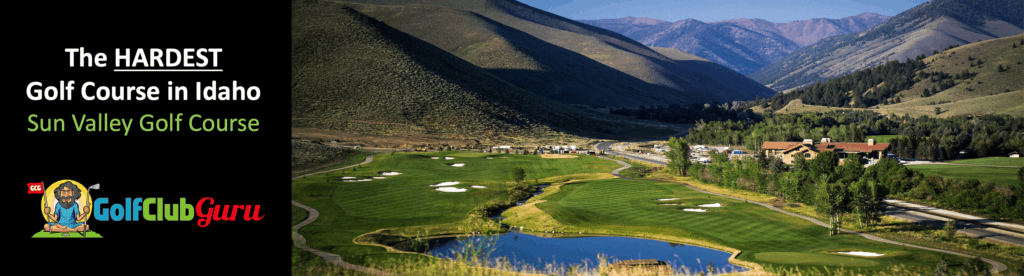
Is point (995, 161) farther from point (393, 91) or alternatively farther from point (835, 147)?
point (393, 91)

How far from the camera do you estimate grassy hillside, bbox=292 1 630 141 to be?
131500 mm

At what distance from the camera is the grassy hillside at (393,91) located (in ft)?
431

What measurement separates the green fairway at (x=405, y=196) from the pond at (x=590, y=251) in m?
→ 2.67

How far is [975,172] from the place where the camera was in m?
85.9

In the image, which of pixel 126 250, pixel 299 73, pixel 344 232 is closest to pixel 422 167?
pixel 344 232

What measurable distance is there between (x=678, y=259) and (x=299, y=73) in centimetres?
12900

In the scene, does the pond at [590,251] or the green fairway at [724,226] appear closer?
the green fairway at [724,226]

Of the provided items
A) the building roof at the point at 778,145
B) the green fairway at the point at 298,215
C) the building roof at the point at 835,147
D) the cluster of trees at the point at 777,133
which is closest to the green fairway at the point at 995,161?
the building roof at the point at 835,147

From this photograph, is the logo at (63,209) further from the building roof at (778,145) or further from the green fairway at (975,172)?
the building roof at (778,145)

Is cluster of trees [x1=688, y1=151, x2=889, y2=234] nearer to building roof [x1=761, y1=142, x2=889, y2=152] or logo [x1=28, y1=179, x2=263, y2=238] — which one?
building roof [x1=761, y1=142, x2=889, y2=152]

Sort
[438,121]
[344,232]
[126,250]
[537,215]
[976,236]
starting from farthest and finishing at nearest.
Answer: [438,121]
[537,215]
[976,236]
[344,232]
[126,250]

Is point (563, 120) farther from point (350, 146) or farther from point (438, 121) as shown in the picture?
point (350, 146)

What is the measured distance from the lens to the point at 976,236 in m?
41.9

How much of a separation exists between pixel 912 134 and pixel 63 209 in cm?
14380
